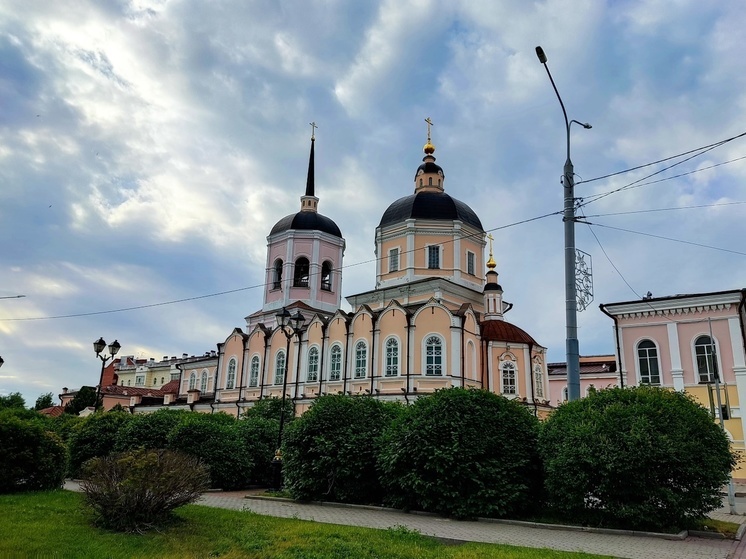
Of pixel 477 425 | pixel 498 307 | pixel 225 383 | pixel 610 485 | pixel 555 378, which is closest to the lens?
pixel 610 485

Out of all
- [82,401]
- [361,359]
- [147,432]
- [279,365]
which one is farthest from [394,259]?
[82,401]

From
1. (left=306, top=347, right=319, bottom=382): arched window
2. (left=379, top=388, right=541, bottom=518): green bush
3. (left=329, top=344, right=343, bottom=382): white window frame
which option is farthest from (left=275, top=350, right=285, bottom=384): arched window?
(left=379, top=388, right=541, bottom=518): green bush

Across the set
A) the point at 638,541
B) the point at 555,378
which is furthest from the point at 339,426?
the point at 555,378

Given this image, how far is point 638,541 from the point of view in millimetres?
10352


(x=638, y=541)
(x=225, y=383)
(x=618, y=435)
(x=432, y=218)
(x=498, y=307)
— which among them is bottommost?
(x=638, y=541)

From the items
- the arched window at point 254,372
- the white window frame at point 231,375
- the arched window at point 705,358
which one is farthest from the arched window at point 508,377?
the white window frame at point 231,375

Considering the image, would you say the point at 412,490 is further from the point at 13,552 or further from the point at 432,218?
the point at 432,218

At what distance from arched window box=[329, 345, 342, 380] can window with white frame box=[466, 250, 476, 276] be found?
9955 mm

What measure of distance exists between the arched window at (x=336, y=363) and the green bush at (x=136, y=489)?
953 inches

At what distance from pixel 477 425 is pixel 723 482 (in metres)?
4.92

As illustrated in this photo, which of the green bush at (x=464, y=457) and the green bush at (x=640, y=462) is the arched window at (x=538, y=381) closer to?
the green bush at (x=464, y=457)

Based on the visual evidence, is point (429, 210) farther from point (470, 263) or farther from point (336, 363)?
point (336, 363)

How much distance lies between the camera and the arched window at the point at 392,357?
104 feet

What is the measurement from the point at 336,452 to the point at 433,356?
54.8 feet
